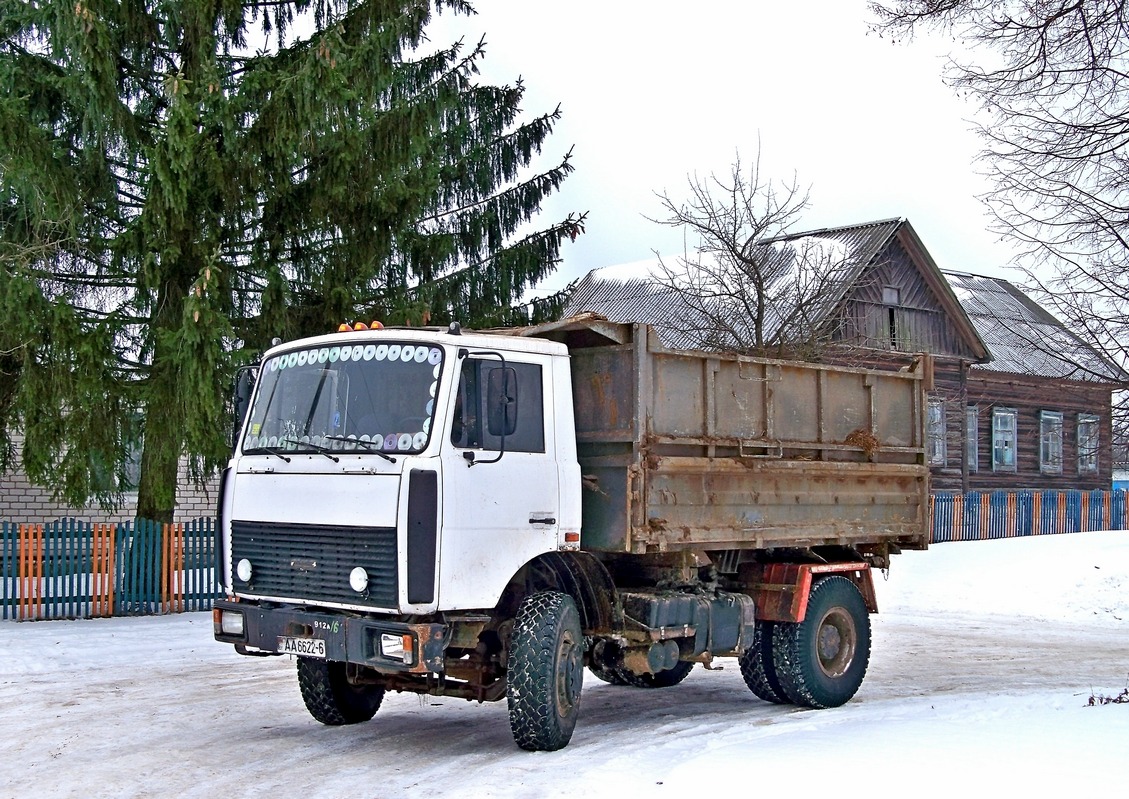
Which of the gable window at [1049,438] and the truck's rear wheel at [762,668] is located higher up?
the gable window at [1049,438]

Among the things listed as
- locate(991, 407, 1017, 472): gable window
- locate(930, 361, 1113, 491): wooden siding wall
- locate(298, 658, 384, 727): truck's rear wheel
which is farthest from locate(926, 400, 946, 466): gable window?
locate(298, 658, 384, 727): truck's rear wheel

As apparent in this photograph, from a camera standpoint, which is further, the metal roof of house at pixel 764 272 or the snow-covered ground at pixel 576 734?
the metal roof of house at pixel 764 272

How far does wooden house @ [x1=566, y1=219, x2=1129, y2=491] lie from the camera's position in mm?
30109

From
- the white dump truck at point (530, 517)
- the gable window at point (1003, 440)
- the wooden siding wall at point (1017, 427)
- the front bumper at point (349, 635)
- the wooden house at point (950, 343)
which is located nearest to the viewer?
the front bumper at point (349, 635)

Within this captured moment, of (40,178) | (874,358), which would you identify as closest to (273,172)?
(40,178)

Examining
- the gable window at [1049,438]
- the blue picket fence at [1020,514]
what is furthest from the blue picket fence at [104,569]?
the gable window at [1049,438]

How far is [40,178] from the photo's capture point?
14.1 meters

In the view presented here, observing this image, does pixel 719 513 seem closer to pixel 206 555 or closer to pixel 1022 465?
pixel 206 555

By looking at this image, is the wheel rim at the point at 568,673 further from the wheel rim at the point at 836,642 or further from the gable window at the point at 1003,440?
the gable window at the point at 1003,440

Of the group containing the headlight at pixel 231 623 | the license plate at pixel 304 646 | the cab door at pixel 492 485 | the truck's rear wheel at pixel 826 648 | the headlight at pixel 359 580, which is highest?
the cab door at pixel 492 485

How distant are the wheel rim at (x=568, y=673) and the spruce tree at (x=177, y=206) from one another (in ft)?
24.5

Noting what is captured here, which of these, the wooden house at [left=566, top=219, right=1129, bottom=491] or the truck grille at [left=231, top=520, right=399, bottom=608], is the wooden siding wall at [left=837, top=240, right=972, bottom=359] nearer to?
the wooden house at [left=566, top=219, right=1129, bottom=491]

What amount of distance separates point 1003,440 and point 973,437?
1418 millimetres

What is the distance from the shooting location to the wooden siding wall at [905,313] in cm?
3145
